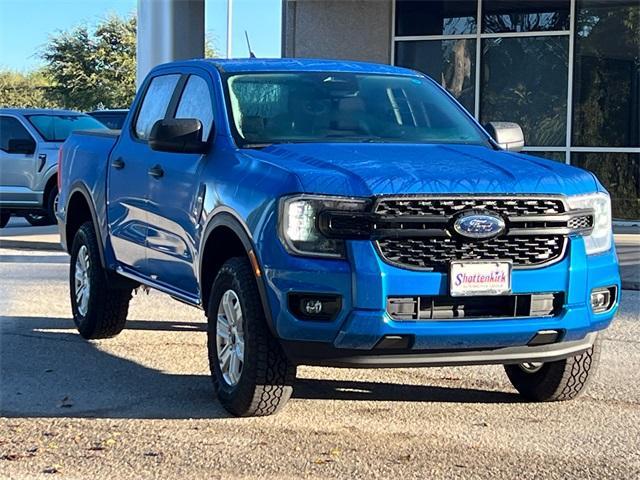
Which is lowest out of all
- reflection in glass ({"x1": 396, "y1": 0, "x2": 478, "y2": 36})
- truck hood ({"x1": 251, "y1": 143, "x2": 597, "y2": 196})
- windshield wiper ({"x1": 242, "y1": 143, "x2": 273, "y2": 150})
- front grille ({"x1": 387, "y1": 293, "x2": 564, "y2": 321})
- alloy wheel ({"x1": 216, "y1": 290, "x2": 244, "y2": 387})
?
alloy wheel ({"x1": 216, "y1": 290, "x2": 244, "y2": 387})

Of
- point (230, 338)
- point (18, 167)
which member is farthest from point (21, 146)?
point (230, 338)

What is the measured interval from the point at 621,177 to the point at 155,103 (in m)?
11.6

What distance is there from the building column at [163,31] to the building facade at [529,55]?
4140 millimetres

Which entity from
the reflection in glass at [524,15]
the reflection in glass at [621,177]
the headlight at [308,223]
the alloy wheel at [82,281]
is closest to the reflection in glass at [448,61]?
the reflection in glass at [524,15]

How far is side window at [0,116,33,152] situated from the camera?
58.2ft

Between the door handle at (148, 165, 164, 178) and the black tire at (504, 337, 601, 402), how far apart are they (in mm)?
2455

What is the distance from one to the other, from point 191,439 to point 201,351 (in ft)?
7.96

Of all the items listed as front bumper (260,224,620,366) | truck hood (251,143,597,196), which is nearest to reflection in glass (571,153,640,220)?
truck hood (251,143,597,196)

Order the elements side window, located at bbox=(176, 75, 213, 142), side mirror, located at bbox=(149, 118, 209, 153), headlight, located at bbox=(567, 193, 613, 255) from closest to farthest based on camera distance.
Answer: headlight, located at bbox=(567, 193, 613, 255), side mirror, located at bbox=(149, 118, 209, 153), side window, located at bbox=(176, 75, 213, 142)

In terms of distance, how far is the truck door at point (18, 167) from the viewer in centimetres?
1753

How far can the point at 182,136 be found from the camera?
6.32 meters

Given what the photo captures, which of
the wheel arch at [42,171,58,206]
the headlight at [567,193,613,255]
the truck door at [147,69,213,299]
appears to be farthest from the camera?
the wheel arch at [42,171,58,206]

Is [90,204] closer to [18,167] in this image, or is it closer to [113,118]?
[18,167]

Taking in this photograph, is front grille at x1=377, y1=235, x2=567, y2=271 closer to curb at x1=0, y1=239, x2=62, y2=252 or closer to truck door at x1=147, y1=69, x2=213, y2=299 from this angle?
truck door at x1=147, y1=69, x2=213, y2=299
